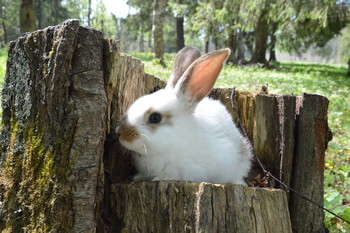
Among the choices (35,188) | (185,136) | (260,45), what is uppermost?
(260,45)

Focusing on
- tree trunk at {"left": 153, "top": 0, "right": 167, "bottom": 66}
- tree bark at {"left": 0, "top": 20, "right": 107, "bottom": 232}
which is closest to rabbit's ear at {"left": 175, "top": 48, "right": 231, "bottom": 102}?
tree bark at {"left": 0, "top": 20, "right": 107, "bottom": 232}

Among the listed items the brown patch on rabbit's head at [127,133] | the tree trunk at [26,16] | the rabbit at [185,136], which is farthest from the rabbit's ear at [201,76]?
the tree trunk at [26,16]

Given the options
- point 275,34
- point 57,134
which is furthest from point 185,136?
point 275,34

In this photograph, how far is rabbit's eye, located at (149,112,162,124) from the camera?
7.11 feet

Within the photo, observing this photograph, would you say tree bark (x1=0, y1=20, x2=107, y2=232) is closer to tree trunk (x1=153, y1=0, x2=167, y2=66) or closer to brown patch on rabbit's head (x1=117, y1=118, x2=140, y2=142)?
brown patch on rabbit's head (x1=117, y1=118, x2=140, y2=142)

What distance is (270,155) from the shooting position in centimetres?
256

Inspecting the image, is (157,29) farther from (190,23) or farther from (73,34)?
(73,34)

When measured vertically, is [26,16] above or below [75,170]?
above

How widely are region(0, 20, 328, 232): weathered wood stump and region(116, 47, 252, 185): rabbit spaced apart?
0.98 feet

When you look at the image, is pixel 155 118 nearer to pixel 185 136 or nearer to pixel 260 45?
pixel 185 136

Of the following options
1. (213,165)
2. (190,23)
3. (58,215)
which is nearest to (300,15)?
(190,23)

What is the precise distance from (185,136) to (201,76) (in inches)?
18.0

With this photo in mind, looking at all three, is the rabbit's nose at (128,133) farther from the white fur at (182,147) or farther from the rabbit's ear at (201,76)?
the rabbit's ear at (201,76)

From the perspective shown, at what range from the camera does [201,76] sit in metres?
2.30
